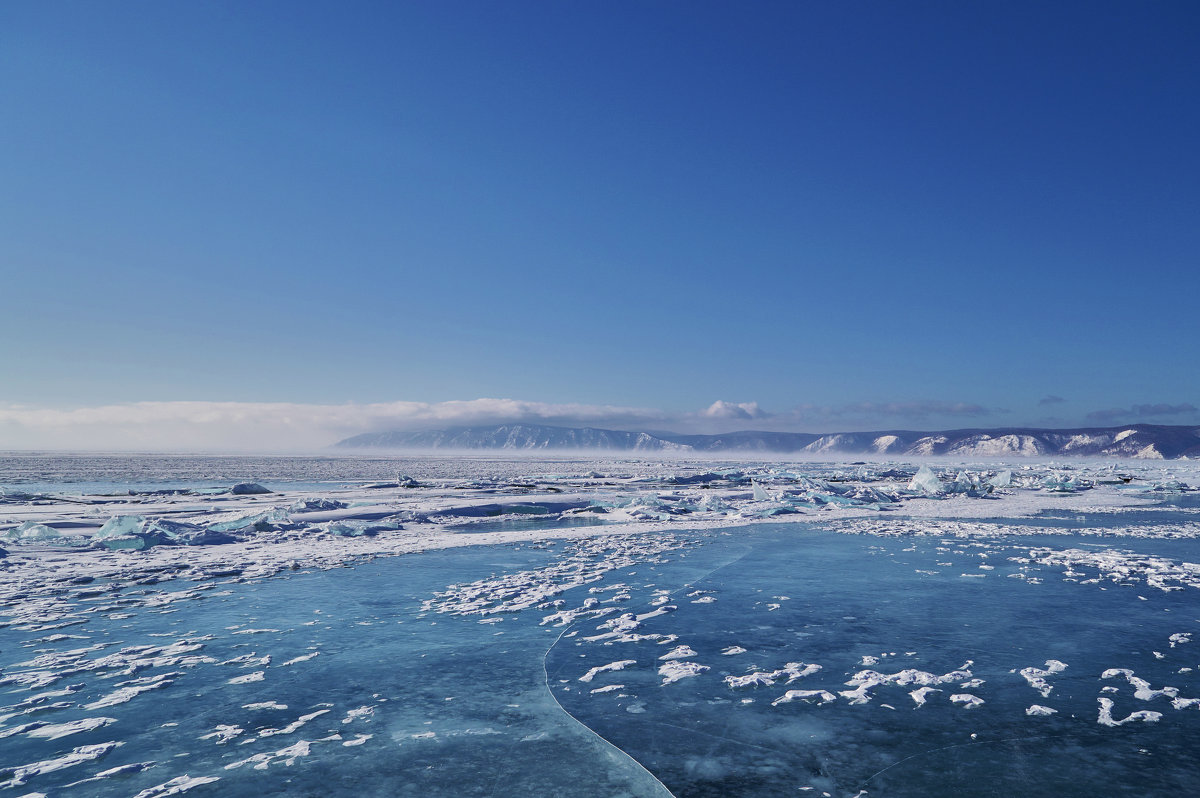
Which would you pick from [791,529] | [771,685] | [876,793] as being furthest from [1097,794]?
[791,529]

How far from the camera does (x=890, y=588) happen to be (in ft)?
27.7

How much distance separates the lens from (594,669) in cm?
537

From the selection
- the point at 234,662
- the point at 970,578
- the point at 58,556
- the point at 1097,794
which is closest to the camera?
the point at 1097,794

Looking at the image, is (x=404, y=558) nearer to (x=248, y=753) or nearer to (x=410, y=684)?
(x=410, y=684)

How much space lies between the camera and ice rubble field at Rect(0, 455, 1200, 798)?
143 inches

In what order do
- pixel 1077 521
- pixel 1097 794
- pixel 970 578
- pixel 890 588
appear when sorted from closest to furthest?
pixel 1097 794, pixel 890 588, pixel 970 578, pixel 1077 521

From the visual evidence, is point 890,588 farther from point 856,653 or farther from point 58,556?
point 58,556

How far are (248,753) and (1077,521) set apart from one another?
64.5 feet

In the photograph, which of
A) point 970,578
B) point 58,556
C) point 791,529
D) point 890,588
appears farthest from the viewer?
point 791,529

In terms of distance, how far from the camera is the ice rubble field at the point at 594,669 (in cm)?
362

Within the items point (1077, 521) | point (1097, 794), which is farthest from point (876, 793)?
point (1077, 521)

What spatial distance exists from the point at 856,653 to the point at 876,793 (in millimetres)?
2485

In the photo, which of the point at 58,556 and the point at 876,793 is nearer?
the point at 876,793

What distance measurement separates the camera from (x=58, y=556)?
10703 mm
